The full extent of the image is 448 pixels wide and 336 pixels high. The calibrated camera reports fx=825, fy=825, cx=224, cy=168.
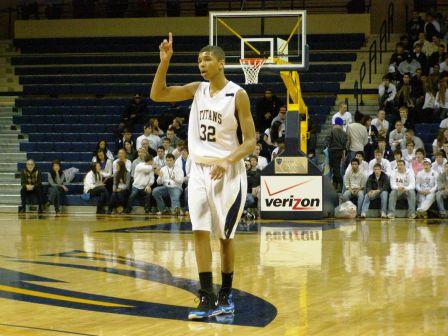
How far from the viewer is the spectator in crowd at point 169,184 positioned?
1725 cm

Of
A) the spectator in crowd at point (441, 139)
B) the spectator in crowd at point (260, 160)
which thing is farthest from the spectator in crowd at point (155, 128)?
the spectator in crowd at point (441, 139)

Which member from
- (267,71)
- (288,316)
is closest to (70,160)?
(267,71)

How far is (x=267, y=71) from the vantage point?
1508 cm

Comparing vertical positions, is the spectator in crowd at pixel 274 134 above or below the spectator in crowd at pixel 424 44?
below

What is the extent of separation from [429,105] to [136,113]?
24.2 feet

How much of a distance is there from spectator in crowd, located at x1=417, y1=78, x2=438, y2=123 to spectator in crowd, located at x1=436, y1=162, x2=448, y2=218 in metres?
3.24

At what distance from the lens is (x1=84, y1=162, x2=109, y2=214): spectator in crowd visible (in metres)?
17.8

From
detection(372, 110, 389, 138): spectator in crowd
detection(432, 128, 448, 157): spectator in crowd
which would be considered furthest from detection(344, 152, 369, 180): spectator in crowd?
detection(372, 110, 389, 138): spectator in crowd

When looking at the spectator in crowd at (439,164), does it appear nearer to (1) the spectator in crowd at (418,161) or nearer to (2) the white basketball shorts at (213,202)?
(1) the spectator in crowd at (418,161)

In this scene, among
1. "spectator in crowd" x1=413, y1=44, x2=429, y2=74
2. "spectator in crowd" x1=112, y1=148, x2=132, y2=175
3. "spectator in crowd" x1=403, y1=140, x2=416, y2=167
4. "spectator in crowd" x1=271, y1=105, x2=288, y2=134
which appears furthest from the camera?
"spectator in crowd" x1=413, y1=44, x2=429, y2=74

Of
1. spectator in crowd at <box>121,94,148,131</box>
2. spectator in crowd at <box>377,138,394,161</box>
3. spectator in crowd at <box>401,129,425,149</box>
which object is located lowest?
spectator in crowd at <box>377,138,394,161</box>

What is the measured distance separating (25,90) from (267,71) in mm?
11358

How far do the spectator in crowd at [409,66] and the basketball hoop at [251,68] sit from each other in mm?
7542

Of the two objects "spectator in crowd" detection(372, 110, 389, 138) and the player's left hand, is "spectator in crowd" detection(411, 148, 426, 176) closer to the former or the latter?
"spectator in crowd" detection(372, 110, 389, 138)
